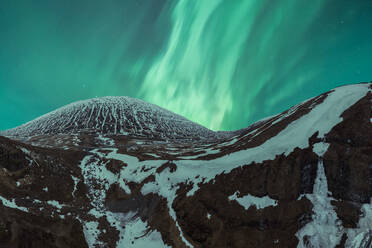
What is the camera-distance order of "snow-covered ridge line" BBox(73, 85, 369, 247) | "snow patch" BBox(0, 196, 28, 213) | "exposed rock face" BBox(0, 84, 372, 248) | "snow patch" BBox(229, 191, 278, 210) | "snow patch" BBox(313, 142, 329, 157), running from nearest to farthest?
"exposed rock face" BBox(0, 84, 372, 248) < "snow patch" BBox(229, 191, 278, 210) < "snow patch" BBox(313, 142, 329, 157) < "snow patch" BBox(0, 196, 28, 213) < "snow-covered ridge line" BBox(73, 85, 369, 247)

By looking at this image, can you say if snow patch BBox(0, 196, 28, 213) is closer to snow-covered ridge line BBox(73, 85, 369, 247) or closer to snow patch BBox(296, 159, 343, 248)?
snow-covered ridge line BBox(73, 85, 369, 247)

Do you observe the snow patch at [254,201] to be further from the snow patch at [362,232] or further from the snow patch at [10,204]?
the snow patch at [10,204]

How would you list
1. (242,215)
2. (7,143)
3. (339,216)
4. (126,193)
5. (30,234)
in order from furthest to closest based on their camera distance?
(126,193)
(7,143)
(242,215)
(30,234)
(339,216)

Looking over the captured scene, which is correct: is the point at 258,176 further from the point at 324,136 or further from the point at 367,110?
the point at 367,110

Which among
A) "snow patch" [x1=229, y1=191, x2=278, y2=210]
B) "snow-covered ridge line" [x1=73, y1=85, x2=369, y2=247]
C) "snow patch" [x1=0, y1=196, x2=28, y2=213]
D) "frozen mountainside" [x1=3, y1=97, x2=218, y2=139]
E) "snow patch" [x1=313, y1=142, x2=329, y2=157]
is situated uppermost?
"frozen mountainside" [x1=3, y1=97, x2=218, y2=139]

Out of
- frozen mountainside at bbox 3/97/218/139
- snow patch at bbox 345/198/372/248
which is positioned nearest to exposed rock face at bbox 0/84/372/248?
snow patch at bbox 345/198/372/248

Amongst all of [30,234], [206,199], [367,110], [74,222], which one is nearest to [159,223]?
[206,199]

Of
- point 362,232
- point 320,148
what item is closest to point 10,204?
point 362,232

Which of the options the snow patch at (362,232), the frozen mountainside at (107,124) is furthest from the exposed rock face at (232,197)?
the frozen mountainside at (107,124)
